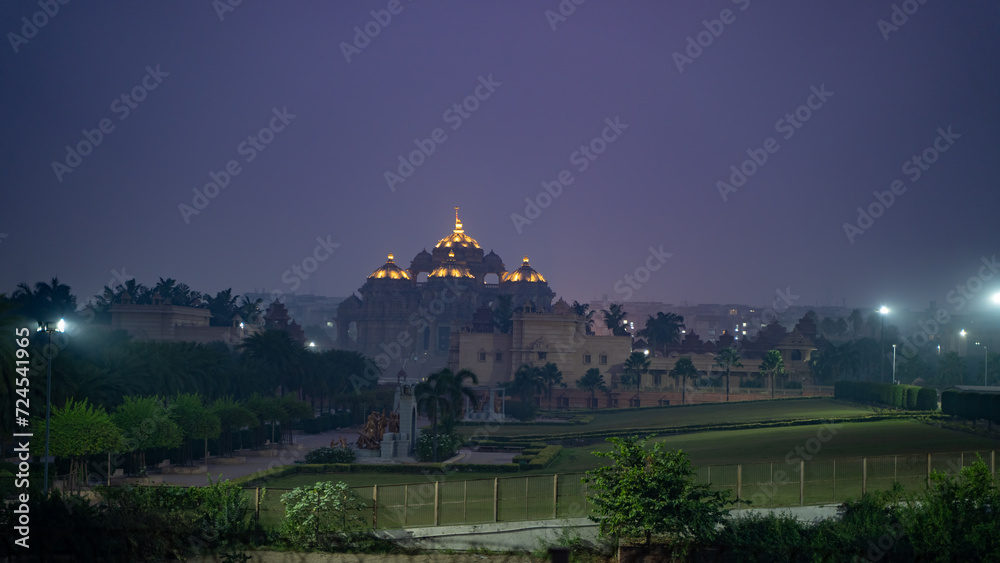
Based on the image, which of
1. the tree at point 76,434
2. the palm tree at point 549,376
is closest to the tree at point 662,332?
the palm tree at point 549,376

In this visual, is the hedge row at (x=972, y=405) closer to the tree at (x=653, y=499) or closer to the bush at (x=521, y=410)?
the tree at (x=653, y=499)

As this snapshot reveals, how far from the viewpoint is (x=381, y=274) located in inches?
6545

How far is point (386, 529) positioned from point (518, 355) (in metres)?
98.8

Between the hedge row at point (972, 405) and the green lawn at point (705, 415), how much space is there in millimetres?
5987

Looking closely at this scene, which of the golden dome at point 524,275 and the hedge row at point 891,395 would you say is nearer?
the hedge row at point 891,395

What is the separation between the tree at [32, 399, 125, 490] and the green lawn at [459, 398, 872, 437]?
33.6 meters

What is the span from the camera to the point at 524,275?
170 meters

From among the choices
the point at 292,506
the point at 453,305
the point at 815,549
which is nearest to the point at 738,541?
the point at 815,549

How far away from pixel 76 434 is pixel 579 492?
1776 cm

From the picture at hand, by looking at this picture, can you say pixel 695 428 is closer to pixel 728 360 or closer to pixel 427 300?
pixel 728 360

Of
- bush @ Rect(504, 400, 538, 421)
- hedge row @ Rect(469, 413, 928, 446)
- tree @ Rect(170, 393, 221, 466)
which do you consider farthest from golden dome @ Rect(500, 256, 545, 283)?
tree @ Rect(170, 393, 221, 466)

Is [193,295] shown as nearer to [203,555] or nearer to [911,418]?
[911,418]

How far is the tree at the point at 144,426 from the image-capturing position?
124 ft

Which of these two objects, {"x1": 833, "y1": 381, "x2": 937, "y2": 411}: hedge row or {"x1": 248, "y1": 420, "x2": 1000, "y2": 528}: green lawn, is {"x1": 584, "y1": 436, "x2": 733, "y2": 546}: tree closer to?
{"x1": 248, "y1": 420, "x2": 1000, "y2": 528}: green lawn
